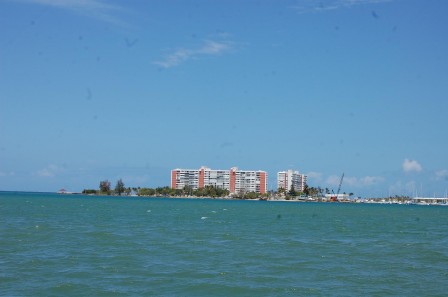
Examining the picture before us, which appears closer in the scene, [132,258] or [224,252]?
[132,258]

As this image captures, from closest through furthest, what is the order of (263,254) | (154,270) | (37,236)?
1. (154,270)
2. (263,254)
3. (37,236)

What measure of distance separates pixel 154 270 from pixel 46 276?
5110 mm

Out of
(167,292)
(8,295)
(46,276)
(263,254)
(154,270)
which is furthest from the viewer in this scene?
(263,254)

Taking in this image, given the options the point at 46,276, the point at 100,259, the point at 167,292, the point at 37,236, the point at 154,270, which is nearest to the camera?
the point at 167,292

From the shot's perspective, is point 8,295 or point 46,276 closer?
point 8,295

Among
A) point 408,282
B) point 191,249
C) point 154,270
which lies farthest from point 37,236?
point 408,282

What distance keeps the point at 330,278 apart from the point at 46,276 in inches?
518

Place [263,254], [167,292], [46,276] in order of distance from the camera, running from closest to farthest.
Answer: [167,292]
[46,276]
[263,254]

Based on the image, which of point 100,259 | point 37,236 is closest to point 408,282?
point 100,259

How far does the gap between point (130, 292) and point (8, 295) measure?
4582mm

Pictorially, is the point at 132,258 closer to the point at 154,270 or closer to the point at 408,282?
the point at 154,270

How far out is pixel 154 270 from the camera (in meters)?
27.4

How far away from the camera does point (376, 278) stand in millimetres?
26781

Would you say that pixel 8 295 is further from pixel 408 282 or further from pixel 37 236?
pixel 37 236
